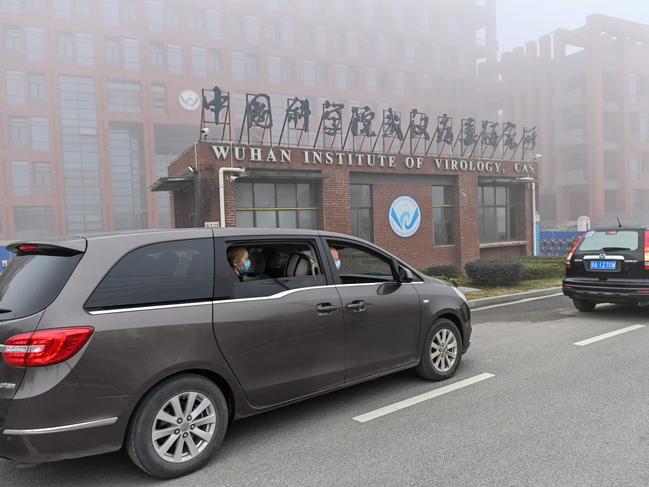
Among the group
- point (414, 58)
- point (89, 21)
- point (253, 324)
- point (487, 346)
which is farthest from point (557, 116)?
point (253, 324)

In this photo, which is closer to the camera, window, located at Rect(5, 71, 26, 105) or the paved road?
the paved road

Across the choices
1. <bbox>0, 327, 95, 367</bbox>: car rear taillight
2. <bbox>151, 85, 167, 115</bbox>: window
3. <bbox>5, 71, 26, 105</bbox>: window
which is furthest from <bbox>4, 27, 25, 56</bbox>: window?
<bbox>0, 327, 95, 367</bbox>: car rear taillight

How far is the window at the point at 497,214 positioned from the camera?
786 inches

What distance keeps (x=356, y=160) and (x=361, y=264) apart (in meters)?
11.4

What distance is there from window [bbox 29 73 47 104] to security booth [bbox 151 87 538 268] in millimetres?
30560

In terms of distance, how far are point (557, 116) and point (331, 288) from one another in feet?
184

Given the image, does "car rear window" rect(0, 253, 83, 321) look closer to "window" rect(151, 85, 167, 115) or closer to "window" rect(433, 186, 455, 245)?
"window" rect(433, 186, 455, 245)

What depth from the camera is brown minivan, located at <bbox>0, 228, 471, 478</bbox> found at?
2.90 meters

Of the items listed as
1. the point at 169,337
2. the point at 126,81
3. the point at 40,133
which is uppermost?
the point at 126,81

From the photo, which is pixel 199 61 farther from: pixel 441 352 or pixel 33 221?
pixel 441 352

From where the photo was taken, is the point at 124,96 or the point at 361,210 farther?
the point at 124,96

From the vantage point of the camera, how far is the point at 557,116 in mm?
53031

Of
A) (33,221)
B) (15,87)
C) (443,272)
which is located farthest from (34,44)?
(443,272)

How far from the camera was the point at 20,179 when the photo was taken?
40.8 m
